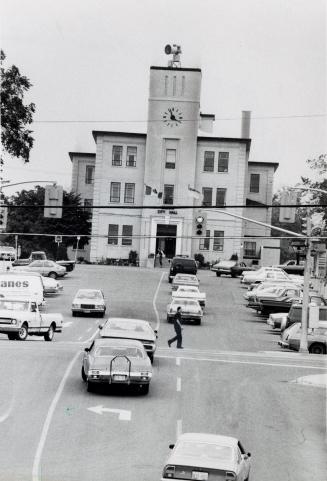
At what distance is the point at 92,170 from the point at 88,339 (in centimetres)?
6668

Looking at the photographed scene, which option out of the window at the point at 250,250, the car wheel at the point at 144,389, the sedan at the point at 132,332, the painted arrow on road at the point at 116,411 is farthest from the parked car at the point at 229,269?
the painted arrow on road at the point at 116,411

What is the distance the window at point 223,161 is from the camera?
3846 inches

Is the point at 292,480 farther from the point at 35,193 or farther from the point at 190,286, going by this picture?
the point at 35,193

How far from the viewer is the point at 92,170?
342 ft

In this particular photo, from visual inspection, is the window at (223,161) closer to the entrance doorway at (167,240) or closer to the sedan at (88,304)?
the entrance doorway at (167,240)

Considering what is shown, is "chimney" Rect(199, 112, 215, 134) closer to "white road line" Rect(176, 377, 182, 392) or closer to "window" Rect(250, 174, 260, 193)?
"window" Rect(250, 174, 260, 193)

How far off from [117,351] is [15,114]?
33157mm

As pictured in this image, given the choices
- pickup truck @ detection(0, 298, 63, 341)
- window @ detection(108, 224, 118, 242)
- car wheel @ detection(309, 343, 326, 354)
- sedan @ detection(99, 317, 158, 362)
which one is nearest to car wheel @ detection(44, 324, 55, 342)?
pickup truck @ detection(0, 298, 63, 341)

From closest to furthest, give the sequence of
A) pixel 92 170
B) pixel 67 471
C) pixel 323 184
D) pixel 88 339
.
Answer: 1. pixel 67 471
2. pixel 88 339
3. pixel 323 184
4. pixel 92 170

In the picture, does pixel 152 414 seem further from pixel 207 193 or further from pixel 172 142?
pixel 172 142

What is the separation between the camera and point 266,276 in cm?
7131

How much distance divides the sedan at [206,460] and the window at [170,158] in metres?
82.8

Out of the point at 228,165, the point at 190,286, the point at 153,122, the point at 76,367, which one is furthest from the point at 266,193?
the point at 76,367

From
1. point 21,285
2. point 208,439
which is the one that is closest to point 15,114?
point 21,285
